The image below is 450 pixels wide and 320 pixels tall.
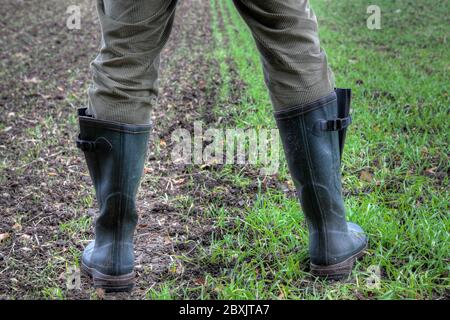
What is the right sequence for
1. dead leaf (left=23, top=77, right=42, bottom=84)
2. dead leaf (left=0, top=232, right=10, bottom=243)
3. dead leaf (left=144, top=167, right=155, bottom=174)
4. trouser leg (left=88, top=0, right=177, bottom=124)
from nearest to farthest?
trouser leg (left=88, top=0, right=177, bottom=124) → dead leaf (left=0, top=232, right=10, bottom=243) → dead leaf (left=144, top=167, right=155, bottom=174) → dead leaf (left=23, top=77, right=42, bottom=84)

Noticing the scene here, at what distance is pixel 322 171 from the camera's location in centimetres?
188

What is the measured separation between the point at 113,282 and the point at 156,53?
780 mm

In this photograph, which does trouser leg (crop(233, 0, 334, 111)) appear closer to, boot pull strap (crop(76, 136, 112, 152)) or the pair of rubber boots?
the pair of rubber boots

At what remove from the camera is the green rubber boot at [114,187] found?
5.99 ft

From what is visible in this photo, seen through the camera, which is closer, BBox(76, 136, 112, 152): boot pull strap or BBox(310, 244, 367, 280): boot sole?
BBox(76, 136, 112, 152): boot pull strap

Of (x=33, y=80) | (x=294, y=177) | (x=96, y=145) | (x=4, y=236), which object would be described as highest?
(x=96, y=145)

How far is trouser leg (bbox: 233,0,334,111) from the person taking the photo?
1.74m

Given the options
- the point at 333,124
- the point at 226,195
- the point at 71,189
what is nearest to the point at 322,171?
the point at 333,124

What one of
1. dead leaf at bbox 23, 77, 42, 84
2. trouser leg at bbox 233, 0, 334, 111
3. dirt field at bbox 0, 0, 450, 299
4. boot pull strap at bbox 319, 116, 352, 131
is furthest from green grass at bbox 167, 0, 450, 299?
dead leaf at bbox 23, 77, 42, 84

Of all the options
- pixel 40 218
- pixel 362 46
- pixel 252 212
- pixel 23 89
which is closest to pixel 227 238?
pixel 252 212

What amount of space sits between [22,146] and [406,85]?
2.86m

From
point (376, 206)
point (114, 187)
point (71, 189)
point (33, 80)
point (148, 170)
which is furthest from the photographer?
point (33, 80)

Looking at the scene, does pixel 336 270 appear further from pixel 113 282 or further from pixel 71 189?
pixel 71 189

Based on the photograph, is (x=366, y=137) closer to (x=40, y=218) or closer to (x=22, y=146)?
(x=40, y=218)
